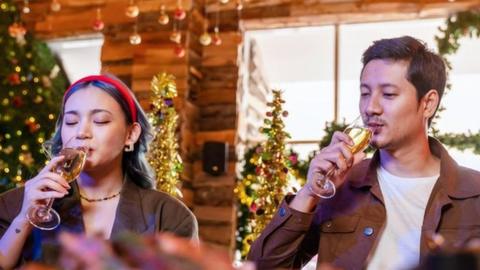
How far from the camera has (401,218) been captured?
2201mm

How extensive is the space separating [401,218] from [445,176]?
19 cm

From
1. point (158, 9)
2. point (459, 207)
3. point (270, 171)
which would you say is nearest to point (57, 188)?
point (459, 207)

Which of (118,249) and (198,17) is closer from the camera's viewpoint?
(118,249)

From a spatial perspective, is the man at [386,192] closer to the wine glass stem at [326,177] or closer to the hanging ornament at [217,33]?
the wine glass stem at [326,177]

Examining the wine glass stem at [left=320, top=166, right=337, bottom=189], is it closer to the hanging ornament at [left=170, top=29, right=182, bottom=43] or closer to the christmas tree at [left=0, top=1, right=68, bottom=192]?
the hanging ornament at [left=170, top=29, right=182, bottom=43]

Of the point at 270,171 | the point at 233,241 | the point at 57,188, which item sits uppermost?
the point at 57,188

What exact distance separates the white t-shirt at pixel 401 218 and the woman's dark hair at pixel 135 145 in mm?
828

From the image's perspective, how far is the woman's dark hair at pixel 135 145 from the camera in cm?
249

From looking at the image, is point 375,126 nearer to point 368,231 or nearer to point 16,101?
point 368,231

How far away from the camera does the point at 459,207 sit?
86.9 inches

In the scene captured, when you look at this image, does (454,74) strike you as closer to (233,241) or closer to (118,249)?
(233,241)

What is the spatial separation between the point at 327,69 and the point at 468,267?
5.52 meters

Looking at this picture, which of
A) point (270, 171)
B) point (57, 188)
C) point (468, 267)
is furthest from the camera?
point (270, 171)

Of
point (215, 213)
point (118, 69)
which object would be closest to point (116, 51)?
point (118, 69)
